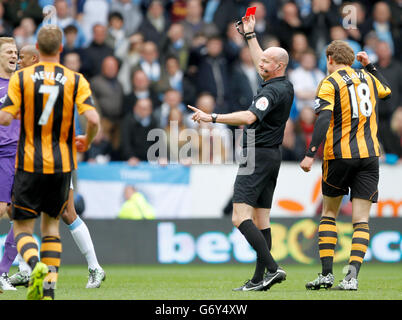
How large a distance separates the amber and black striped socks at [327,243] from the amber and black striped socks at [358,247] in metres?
0.23

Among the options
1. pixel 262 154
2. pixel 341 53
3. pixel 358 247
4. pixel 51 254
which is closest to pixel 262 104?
pixel 262 154

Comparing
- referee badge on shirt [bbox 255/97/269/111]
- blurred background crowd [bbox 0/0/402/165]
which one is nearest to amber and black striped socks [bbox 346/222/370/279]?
referee badge on shirt [bbox 255/97/269/111]

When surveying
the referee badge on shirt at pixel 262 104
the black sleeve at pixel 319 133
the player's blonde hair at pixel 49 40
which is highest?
the player's blonde hair at pixel 49 40

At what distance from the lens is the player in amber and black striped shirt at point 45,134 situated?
698 centimetres

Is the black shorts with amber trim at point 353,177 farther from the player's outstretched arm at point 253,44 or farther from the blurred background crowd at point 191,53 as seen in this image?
the blurred background crowd at point 191,53

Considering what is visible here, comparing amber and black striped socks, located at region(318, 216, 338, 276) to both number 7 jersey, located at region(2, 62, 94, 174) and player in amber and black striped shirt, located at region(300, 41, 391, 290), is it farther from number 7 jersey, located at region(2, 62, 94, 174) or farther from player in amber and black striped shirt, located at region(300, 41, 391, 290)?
number 7 jersey, located at region(2, 62, 94, 174)

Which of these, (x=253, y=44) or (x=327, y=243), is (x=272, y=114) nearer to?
(x=253, y=44)

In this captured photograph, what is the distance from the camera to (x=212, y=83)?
16438 millimetres

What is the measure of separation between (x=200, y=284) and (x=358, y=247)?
2017mm

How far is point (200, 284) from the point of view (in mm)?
9555

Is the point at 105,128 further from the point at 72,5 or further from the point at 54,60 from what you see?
the point at 54,60

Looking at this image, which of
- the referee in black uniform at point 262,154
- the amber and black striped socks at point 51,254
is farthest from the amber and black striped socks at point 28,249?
the referee in black uniform at point 262,154

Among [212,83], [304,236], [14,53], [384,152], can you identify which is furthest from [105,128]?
[14,53]

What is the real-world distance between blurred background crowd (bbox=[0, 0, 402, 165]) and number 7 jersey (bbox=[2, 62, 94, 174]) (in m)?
7.61
